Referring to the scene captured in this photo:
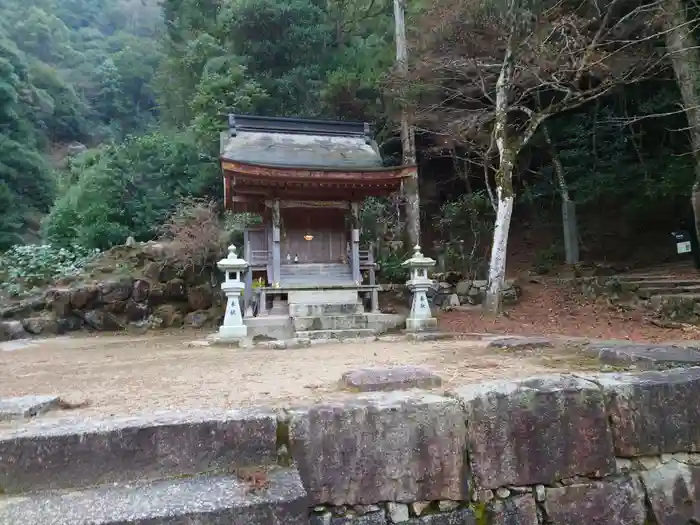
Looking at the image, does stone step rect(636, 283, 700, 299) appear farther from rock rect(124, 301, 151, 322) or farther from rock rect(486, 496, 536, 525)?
rock rect(124, 301, 151, 322)

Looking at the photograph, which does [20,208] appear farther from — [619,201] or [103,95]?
[619,201]

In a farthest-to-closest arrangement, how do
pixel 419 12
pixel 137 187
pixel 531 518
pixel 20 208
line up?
1. pixel 20 208
2. pixel 137 187
3. pixel 419 12
4. pixel 531 518

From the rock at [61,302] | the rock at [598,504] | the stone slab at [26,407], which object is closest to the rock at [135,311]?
the rock at [61,302]

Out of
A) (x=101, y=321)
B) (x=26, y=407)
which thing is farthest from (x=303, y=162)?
(x=26, y=407)

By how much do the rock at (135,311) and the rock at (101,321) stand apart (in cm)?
31

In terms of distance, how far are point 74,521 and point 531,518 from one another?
2001 millimetres

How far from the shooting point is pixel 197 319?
1271 cm

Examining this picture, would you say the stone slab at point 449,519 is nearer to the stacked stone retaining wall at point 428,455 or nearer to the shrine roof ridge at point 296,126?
the stacked stone retaining wall at point 428,455

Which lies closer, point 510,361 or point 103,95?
point 510,361

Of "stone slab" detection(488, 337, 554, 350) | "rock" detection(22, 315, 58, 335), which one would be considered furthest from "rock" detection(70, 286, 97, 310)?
"stone slab" detection(488, 337, 554, 350)

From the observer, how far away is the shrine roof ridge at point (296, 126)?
41.4 feet

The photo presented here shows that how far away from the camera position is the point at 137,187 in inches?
659

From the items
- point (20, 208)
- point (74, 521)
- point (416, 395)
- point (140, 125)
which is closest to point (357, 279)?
point (416, 395)

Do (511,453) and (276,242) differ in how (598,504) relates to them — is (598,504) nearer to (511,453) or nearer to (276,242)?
(511,453)
